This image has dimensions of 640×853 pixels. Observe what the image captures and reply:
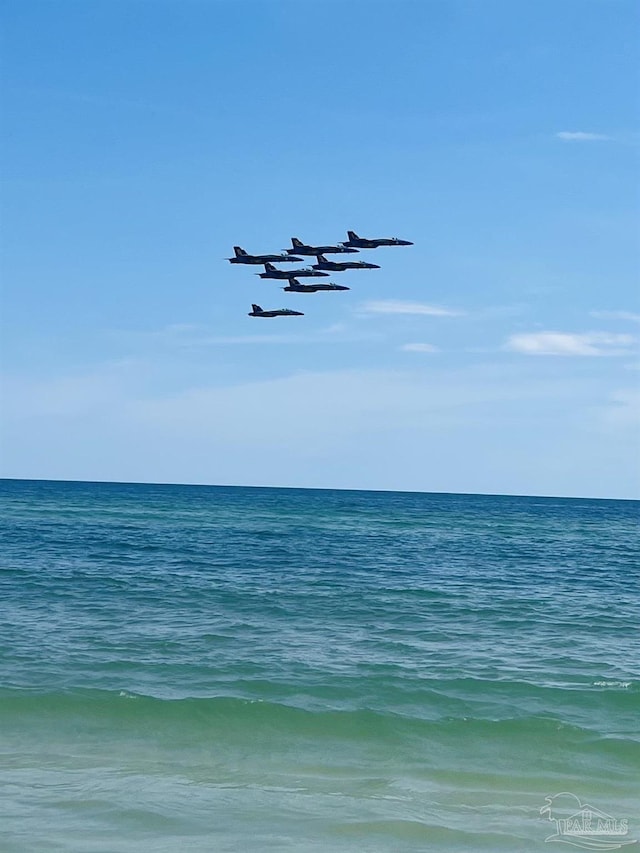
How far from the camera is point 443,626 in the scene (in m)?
22.3

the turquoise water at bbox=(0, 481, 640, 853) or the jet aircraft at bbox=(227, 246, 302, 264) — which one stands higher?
the jet aircraft at bbox=(227, 246, 302, 264)

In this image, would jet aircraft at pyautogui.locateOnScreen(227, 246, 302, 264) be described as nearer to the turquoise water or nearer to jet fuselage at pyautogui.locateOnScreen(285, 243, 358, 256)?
jet fuselage at pyautogui.locateOnScreen(285, 243, 358, 256)

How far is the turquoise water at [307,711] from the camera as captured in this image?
10359 millimetres

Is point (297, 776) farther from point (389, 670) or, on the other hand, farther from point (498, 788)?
point (389, 670)

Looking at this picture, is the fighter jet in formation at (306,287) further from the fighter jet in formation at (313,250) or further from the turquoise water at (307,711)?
the turquoise water at (307,711)

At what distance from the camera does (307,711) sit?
1480 centimetres

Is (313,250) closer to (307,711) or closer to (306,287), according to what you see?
(306,287)

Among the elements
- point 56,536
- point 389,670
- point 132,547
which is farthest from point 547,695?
point 56,536

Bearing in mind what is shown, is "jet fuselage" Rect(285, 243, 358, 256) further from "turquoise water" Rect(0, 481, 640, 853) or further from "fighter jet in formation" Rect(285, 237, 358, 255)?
"turquoise water" Rect(0, 481, 640, 853)

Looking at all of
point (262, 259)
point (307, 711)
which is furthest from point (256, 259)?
point (307, 711)

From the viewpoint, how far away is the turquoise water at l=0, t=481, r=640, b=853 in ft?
34.0

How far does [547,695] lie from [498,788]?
4266 mm

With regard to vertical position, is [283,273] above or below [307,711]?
above

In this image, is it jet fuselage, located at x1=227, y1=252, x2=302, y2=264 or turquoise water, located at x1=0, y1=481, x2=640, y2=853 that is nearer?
turquoise water, located at x1=0, y1=481, x2=640, y2=853
